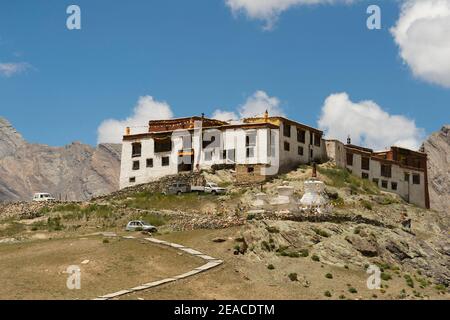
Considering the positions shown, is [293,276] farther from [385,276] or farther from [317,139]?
[317,139]

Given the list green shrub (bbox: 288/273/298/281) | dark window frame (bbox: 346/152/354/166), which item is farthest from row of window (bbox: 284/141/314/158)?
green shrub (bbox: 288/273/298/281)

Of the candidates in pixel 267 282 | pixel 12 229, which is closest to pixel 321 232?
pixel 267 282

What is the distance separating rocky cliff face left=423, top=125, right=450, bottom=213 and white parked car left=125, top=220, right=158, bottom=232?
5317 inches

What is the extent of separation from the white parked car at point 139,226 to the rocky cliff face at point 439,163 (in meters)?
135

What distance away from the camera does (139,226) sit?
5634 cm

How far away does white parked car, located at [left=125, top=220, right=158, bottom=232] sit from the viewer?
55.7 meters

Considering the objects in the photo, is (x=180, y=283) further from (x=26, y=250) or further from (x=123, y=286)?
(x=26, y=250)

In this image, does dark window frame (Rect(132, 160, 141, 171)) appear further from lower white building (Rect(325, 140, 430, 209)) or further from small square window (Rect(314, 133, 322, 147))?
lower white building (Rect(325, 140, 430, 209))

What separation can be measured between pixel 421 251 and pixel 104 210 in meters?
30.4

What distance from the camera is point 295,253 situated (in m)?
47.1

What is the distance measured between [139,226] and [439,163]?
144 metres

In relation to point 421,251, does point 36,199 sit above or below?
above
